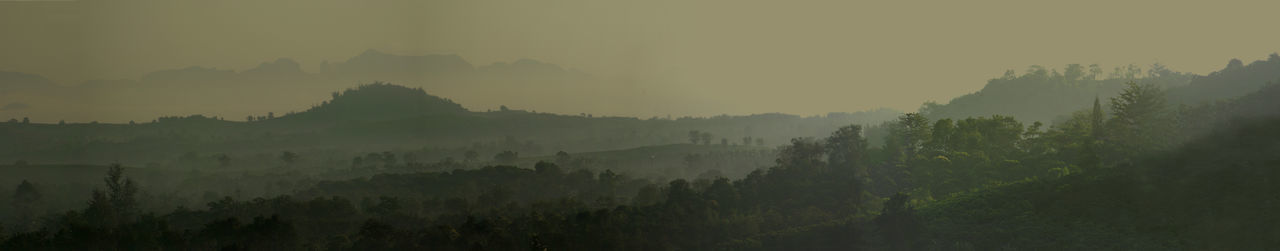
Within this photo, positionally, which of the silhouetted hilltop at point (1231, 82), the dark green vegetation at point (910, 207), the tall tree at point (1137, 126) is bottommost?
the dark green vegetation at point (910, 207)

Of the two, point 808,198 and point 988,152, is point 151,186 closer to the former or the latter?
point 808,198

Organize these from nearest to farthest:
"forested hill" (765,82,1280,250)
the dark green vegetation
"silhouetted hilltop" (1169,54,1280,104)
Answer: "forested hill" (765,82,1280,250)
the dark green vegetation
"silhouetted hilltop" (1169,54,1280,104)

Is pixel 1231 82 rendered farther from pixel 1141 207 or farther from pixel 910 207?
pixel 910 207

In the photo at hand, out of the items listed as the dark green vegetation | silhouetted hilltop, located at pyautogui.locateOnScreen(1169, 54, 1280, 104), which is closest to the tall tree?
the dark green vegetation

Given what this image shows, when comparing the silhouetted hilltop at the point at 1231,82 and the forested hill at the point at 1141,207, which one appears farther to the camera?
the silhouetted hilltop at the point at 1231,82

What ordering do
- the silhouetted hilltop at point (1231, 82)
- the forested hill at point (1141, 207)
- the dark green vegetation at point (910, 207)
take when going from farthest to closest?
1. the silhouetted hilltop at point (1231, 82)
2. the dark green vegetation at point (910, 207)
3. the forested hill at point (1141, 207)

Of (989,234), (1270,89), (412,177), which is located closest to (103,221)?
Answer: (412,177)

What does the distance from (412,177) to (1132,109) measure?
136703 mm

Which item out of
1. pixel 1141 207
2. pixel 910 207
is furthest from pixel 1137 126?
pixel 910 207

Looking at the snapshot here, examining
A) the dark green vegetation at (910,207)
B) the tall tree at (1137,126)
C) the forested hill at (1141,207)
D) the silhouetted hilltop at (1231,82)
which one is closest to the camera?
the forested hill at (1141,207)

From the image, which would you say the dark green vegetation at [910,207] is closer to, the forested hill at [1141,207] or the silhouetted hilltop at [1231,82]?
the forested hill at [1141,207]

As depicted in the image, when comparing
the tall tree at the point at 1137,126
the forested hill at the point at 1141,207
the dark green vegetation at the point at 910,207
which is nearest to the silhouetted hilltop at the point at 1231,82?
the dark green vegetation at the point at 910,207

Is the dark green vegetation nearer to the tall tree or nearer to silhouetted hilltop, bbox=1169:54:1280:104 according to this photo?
the tall tree

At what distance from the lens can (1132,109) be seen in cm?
9519
